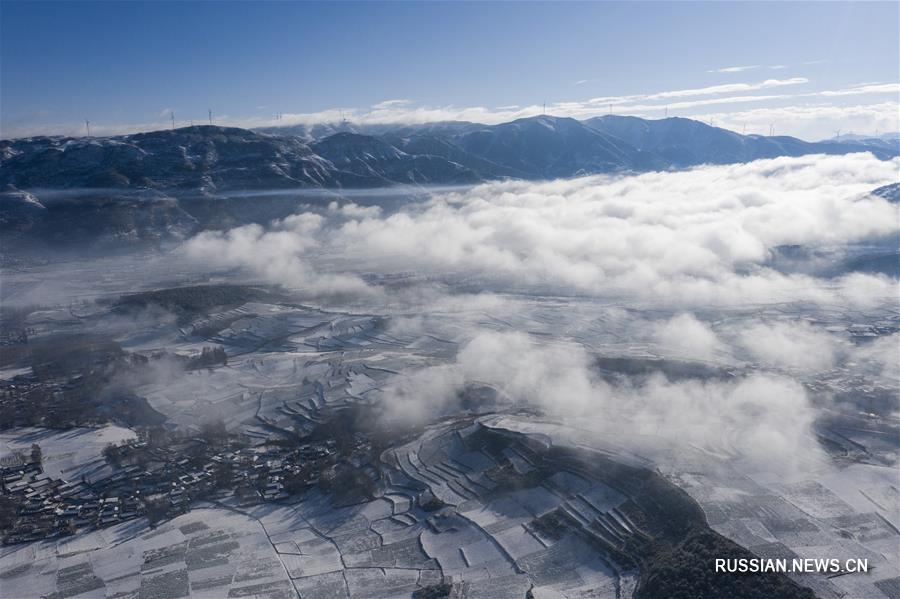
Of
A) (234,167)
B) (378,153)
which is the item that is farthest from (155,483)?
(378,153)

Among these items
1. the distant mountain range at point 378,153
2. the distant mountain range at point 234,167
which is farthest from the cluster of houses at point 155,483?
the distant mountain range at point 378,153

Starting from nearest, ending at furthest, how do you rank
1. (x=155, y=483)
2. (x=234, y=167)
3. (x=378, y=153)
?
(x=155, y=483), (x=234, y=167), (x=378, y=153)

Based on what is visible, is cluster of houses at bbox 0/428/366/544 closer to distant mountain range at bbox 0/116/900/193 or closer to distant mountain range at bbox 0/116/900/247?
distant mountain range at bbox 0/116/900/247

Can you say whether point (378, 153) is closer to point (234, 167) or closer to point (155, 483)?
point (234, 167)

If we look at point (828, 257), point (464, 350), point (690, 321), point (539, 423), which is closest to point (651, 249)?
point (828, 257)

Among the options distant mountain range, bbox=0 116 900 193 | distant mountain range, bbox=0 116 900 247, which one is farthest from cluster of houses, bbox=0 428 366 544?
distant mountain range, bbox=0 116 900 193

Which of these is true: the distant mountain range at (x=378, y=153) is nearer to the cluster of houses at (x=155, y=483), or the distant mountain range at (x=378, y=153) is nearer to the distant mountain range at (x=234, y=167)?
the distant mountain range at (x=234, y=167)
